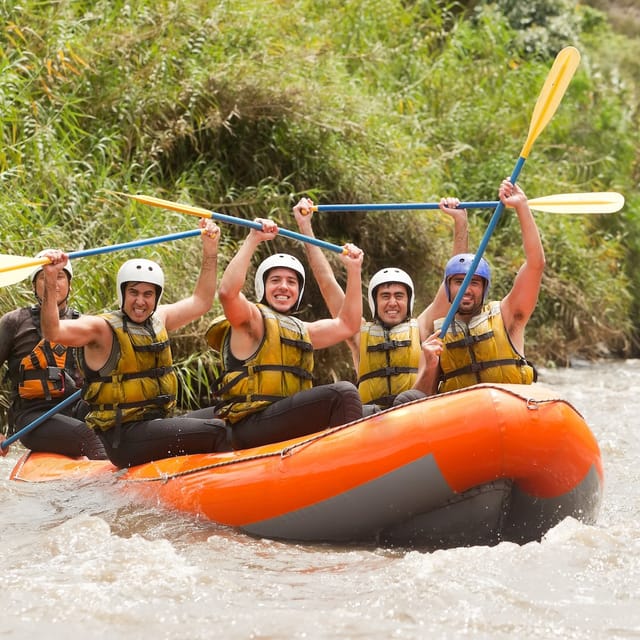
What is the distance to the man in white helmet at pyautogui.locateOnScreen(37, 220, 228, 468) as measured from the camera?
458 cm

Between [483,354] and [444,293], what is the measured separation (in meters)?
0.61

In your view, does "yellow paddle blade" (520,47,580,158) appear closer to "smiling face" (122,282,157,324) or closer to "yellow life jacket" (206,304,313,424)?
"yellow life jacket" (206,304,313,424)

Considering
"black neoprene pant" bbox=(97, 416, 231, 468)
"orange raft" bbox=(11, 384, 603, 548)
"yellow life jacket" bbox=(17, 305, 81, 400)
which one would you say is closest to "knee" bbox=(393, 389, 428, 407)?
"orange raft" bbox=(11, 384, 603, 548)

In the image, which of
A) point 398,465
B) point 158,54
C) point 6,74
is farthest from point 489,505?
point 158,54

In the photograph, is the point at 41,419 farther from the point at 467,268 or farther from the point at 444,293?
the point at 467,268

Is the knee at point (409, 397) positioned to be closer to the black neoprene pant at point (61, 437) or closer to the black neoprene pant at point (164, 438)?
the black neoprene pant at point (164, 438)

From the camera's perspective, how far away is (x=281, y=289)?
181 inches

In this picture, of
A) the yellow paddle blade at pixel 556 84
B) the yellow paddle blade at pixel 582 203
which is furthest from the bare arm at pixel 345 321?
the yellow paddle blade at pixel 556 84

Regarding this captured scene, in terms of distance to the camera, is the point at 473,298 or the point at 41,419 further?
the point at 41,419

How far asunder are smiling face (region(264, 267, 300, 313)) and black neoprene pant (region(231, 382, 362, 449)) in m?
0.44

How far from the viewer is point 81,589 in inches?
134

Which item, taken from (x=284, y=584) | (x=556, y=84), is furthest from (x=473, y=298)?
(x=284, y=584)

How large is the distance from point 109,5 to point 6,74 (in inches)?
67.6

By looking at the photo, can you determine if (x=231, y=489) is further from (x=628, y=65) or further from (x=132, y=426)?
(x=628, y=65)
